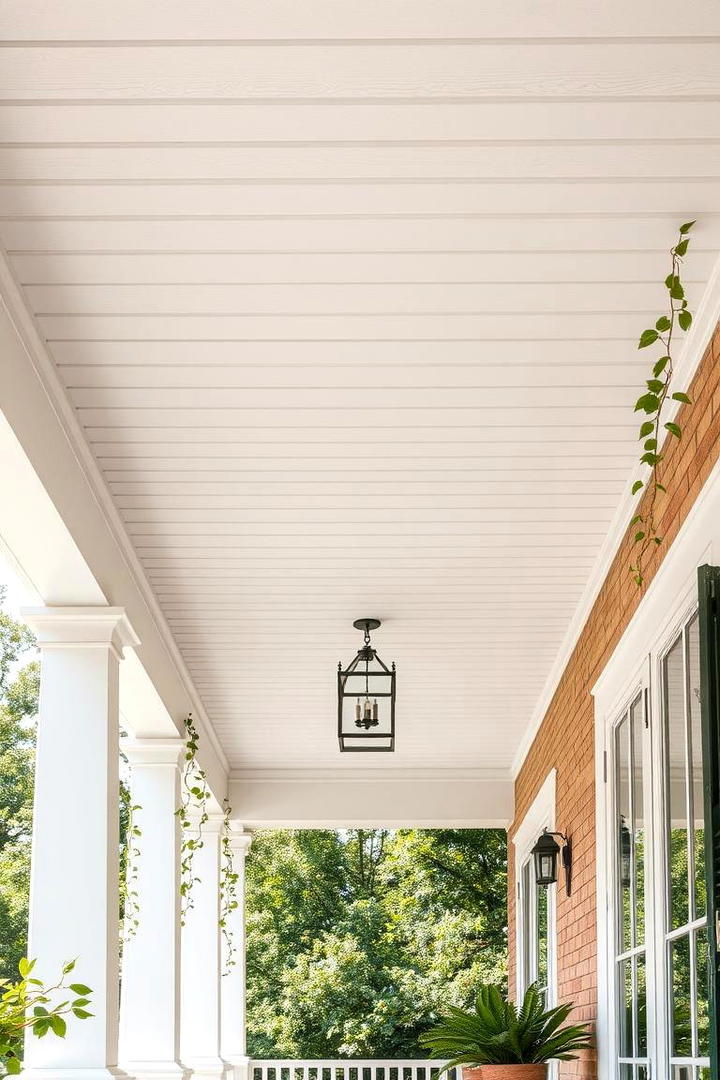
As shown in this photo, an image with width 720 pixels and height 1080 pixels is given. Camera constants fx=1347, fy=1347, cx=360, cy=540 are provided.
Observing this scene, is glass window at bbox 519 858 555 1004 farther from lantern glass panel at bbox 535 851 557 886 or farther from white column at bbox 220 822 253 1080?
white column at bbox 220 822 253 1080

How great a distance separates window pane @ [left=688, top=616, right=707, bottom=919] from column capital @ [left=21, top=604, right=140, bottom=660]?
193 centimetres

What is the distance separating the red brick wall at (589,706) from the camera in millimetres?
3506

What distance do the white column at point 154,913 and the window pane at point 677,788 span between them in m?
3.00

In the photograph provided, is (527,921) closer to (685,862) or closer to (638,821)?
(638,821)

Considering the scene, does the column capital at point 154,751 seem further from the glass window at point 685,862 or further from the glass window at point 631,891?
the glass window at point 685,862

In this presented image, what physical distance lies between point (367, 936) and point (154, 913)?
10.3 meters

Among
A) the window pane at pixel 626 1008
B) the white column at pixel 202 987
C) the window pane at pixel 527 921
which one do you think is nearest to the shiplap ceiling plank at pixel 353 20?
the window pane at pixel 626 1008

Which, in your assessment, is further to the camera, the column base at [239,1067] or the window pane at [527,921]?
the column base at [239,1067]

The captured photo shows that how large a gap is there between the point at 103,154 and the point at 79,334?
820mm

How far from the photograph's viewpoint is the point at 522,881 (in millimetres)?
9133

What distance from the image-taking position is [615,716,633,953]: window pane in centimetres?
482

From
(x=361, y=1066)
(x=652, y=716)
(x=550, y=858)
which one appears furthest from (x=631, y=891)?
(x=361, y=1066)

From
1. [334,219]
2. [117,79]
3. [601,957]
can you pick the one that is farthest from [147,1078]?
[117,79]

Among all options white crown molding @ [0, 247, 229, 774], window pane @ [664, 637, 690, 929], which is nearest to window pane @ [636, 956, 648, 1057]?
window pane @ [664, 637, 690, 929]
